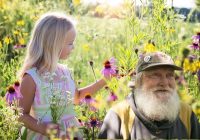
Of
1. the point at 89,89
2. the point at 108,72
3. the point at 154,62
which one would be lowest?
the point at 89,89

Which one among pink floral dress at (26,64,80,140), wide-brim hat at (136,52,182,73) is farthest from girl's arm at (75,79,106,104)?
wide-brim hat at (136,52,182,73)

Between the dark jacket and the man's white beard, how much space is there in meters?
0.04

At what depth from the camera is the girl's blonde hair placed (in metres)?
3.93

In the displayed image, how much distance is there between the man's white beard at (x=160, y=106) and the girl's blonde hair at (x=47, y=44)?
2.73 ft

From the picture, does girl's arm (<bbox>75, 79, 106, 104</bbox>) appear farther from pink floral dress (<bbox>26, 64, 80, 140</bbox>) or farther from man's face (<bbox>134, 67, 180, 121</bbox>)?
man's face (<bbox>134, 67, 180, 121</bbox>)

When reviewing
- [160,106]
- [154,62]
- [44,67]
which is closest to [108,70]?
[44,67]

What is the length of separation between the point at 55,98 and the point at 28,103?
12.8 inches

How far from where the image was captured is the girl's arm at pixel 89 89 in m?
4.20

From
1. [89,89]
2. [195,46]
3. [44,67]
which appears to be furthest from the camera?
[195,46]

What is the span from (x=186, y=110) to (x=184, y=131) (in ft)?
0.47

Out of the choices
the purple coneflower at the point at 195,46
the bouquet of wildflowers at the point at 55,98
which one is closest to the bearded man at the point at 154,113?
the bouquet of wildflowers at the point at 55,98

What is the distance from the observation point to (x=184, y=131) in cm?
335

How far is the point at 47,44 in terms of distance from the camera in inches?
155

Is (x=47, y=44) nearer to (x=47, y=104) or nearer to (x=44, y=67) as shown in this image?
(x=44, y=67)
